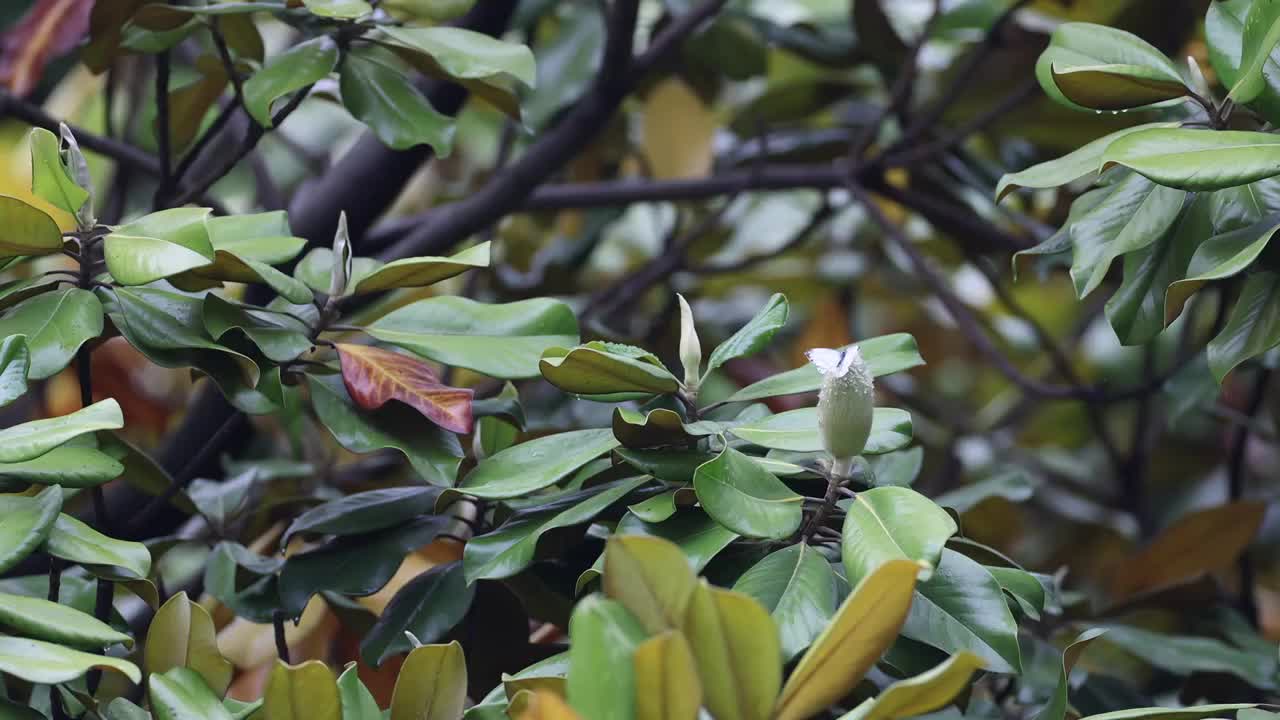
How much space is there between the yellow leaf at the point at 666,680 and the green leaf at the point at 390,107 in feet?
1.46

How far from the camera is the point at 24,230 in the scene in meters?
0.53

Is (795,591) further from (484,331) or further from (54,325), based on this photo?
(54,325)

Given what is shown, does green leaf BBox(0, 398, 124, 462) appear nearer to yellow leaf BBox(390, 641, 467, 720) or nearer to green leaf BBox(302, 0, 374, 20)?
yellow leaf BBox(390, 641, 467, 720)

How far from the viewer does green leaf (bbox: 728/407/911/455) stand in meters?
0.51

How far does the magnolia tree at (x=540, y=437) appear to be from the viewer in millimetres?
446

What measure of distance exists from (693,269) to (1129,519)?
65cm

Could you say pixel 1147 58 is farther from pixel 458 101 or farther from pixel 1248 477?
pixel 1248 477

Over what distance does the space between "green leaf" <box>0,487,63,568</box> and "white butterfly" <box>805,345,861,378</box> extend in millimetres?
316

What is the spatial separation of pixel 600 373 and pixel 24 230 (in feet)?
0.89

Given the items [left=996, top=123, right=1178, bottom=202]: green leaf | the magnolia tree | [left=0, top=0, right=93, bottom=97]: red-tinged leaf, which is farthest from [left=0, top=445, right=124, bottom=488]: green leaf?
[left=0, top=0, right=93, bottom=97]: red-tinged leaf

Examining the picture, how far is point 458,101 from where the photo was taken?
1.00 meters

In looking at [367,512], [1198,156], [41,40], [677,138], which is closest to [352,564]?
[367,512]

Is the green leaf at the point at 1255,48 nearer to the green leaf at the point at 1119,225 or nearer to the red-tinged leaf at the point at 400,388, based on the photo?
the green leaf at the point at 1119,225

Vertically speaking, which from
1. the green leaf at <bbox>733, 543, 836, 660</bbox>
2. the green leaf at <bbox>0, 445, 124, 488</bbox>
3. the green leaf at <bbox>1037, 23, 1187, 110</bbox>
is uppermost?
the green leaf at <bbox>1037, 23, 1187, 110</bbox>
